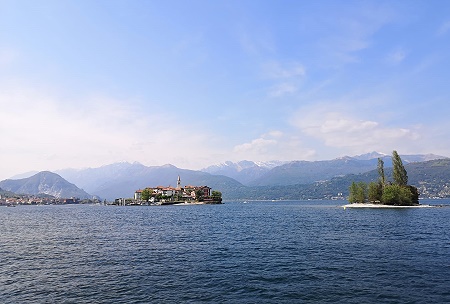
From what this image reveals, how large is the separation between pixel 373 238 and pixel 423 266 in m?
27.6

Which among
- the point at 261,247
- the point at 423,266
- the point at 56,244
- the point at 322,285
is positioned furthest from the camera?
the point at 56,244

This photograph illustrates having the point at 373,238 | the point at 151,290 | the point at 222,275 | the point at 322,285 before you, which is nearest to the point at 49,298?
the point at 151,290

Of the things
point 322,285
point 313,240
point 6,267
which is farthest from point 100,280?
point 313,240

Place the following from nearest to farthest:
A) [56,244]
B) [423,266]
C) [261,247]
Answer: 1. [423,266]
2. [261,247]
3. [56,244]

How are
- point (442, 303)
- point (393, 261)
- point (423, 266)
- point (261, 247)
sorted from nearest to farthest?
point (442, 303)
point (423, 266)
point (393, 261)
point (261, 247)

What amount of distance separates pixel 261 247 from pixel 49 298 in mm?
36497

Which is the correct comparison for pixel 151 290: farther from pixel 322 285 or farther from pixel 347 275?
pixel 347 275

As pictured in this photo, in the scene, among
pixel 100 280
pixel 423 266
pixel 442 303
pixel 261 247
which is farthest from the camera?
pixel 261 247

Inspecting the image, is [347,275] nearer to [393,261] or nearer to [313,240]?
[393,261]

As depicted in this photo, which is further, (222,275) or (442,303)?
(222,275)

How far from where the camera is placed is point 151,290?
33125mm

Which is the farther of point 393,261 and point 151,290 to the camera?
point 393,261

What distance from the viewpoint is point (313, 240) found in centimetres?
6681

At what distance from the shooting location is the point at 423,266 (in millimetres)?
42688
